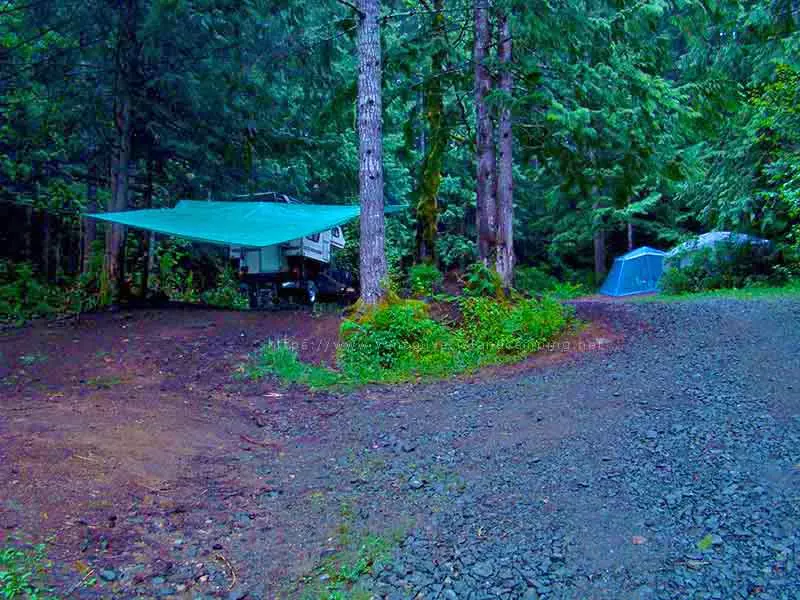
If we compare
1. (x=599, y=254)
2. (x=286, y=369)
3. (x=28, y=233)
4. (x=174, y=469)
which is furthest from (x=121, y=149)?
(x=599, y=254)

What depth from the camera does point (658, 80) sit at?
6.41 metres

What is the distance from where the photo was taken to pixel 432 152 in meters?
8.70

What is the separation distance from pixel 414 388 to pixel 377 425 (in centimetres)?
97

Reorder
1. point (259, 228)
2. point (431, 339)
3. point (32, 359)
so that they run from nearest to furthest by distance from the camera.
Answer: point (32, 359), point (431, 339), point (259, 228)

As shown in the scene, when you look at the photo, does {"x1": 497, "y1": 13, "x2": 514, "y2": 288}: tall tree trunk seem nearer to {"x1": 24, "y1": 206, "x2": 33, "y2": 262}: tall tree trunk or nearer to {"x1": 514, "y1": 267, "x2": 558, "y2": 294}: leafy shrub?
{"x1": 24, "y1": 206, "x2": 33, "y2": 262}: tall tree trunk

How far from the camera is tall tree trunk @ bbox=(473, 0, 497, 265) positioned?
24.5ft

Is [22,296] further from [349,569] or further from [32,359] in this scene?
[349,569]

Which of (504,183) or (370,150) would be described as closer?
(370,150)

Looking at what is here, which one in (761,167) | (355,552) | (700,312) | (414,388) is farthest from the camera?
(761,167)

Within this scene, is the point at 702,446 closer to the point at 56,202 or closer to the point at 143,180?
the point at 143,180

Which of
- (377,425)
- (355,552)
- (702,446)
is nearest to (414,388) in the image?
(377,425)

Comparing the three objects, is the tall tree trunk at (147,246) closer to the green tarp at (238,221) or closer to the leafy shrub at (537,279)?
the green tarp at (238,221)

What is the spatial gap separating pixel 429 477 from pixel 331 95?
6888 millimetres

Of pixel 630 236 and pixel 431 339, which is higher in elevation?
pixel 630 236
